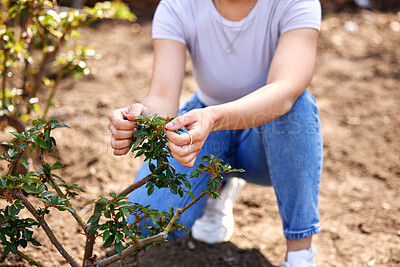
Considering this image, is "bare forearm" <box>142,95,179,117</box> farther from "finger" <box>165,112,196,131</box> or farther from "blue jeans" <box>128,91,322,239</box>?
"finger" <box>165,112,196,131</box>

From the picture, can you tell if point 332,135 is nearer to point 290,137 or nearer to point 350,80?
point 350,80

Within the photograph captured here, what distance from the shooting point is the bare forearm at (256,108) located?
146 centimetres

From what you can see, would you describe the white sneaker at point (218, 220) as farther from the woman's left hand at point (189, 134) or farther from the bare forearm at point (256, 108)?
the woman's left hand at point (189, 134)

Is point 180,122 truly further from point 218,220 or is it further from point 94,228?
point 218,220

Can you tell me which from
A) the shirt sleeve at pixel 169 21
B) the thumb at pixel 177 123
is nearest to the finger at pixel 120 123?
the thumb at pixel 177 123

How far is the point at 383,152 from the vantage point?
108 inches

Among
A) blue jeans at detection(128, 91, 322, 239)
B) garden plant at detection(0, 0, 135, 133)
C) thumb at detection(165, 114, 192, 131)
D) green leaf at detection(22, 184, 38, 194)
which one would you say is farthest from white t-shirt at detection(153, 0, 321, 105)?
green leaf at detection(22, 184, 38, 194)

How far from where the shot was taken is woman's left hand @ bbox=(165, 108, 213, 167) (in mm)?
1268

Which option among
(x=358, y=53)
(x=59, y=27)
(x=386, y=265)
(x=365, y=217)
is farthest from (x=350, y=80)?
(x=59, y=27)

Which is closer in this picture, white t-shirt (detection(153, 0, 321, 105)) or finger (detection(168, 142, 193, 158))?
finger (detection(168, 142, 193, 158))

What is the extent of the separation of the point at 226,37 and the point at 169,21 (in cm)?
25

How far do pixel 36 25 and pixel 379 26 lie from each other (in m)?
3.28

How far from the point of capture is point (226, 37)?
1.88 m

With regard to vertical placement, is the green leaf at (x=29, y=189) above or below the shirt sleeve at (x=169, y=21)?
below
